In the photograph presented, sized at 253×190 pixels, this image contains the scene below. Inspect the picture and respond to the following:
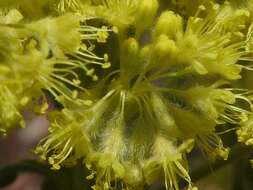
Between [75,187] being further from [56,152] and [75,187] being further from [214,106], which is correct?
[214,106]

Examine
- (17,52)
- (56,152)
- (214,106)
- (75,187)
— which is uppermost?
(17,52)

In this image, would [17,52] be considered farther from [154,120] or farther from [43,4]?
[154,120]

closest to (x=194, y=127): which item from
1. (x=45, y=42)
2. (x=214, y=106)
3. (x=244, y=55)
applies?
(x=214, y=106)

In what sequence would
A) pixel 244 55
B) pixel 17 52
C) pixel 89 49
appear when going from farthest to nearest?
pixel 244 55
pixel 89 49
pixel 17 52

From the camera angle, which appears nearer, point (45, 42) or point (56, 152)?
point (45, 42)

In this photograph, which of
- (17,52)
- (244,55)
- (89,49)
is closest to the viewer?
(17,52)

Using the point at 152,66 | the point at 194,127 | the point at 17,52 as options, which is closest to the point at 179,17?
the point at 152,66

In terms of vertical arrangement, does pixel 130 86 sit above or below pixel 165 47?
below

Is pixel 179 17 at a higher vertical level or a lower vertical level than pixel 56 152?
higher
